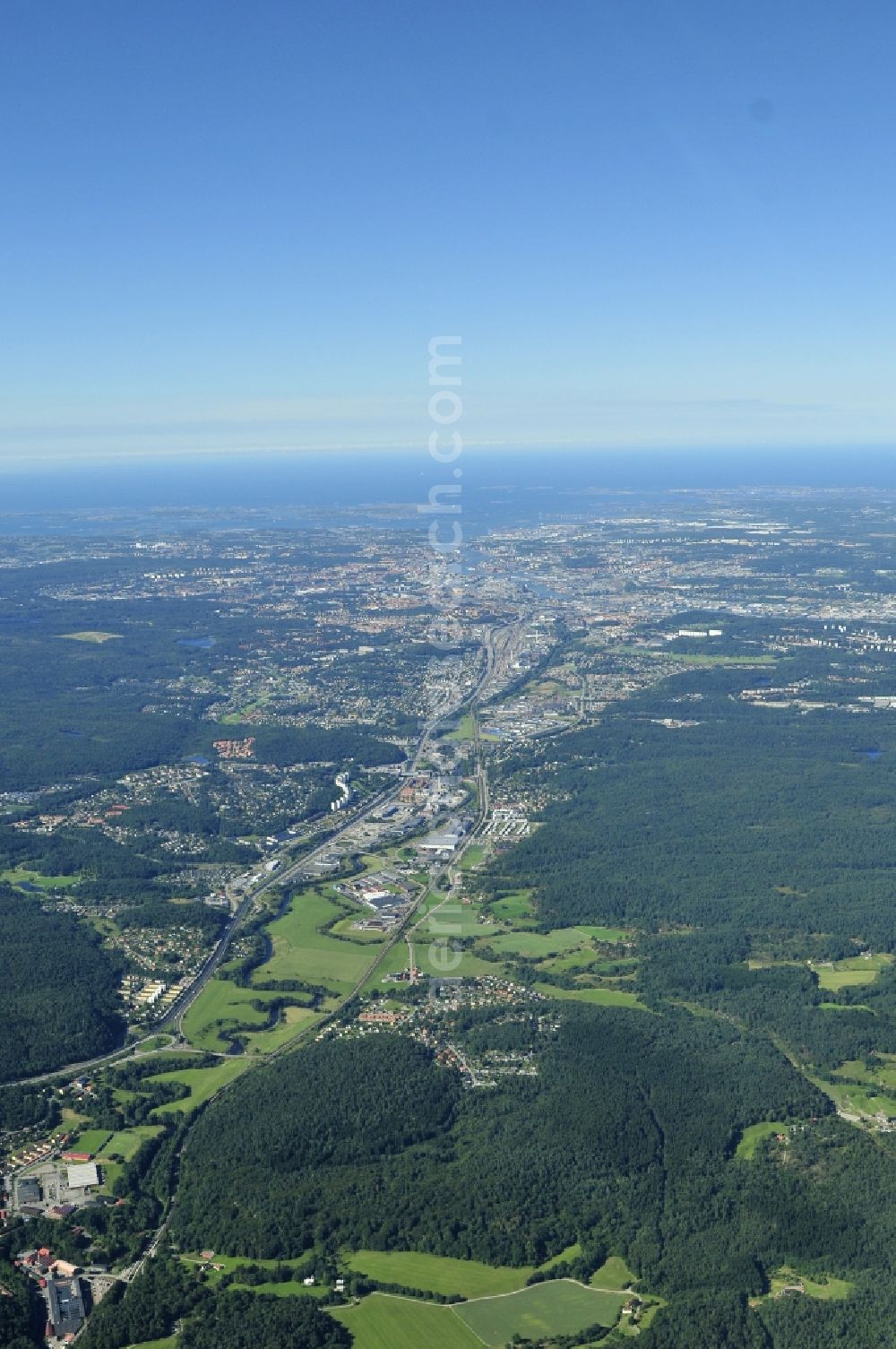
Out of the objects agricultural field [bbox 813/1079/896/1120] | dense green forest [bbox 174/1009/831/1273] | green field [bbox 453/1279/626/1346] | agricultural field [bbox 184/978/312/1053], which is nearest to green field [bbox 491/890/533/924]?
agricultural field [bbox 184/978/312/1053]

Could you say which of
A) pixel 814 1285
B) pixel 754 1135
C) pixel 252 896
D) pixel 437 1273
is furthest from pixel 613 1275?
pixel 252 896

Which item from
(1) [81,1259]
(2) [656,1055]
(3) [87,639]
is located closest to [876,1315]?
(2) [656,1055]

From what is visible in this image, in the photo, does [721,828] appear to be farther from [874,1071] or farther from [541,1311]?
[541,1311]

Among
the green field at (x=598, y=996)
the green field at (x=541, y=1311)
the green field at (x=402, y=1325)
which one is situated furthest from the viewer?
the green field at (x=598, y=996)

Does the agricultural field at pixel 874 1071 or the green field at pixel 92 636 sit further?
the green field at pixel 92 636

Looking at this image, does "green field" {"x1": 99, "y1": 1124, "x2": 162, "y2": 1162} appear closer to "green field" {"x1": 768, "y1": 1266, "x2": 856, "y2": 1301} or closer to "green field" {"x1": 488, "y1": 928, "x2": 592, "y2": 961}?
"green field" {"x1": 488, "y1": 928, "x2": 592, "y2": 961}

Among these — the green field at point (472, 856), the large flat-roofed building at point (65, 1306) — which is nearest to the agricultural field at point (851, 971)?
the green field at point (472, 856)

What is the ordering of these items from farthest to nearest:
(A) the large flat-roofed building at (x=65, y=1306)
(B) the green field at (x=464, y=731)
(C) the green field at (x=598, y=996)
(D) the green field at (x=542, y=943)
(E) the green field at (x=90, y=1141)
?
(B) the green field at (x=464, y=731)
(D) the green field at (x=542, y=943)
(C) the green field at (x=598, y=996)
(E) the green field at (x=90, y=1141)
(A) the large flat-roofed building at (x=65, y=1306)

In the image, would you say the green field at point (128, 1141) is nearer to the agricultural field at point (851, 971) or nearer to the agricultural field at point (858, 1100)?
the agricultural field at point (858, 1100)
